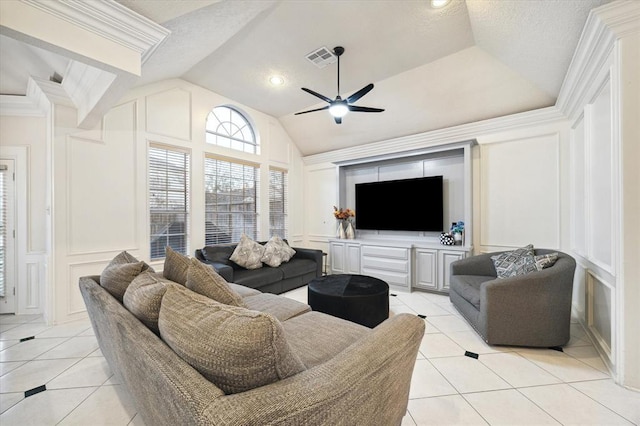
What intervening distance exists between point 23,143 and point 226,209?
2587mm

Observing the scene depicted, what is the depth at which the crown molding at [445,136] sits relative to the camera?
3.64m

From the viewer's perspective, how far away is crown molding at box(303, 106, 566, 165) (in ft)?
11.9

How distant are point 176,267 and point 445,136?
4.27m

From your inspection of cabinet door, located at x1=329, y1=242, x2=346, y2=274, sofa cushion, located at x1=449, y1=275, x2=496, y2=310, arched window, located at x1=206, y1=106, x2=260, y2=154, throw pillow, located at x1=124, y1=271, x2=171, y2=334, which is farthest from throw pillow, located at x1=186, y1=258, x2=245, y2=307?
cabinet door, located at x1=329, y1=242, x2=346, y2=274

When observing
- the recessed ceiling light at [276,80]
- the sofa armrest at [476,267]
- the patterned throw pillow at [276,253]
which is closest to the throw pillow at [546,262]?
the sofa armrest at [476,267]

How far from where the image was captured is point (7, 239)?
3283 mm

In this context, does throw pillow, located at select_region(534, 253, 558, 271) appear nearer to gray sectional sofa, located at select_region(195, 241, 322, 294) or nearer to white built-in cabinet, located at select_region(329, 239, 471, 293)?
white built-in cabinet, located at select_region(329, 239, 471, 293)

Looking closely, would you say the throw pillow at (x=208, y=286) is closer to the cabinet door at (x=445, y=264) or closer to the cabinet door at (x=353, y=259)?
the cabinet door at (x=445, y=264)

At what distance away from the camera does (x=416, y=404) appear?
5.81ft

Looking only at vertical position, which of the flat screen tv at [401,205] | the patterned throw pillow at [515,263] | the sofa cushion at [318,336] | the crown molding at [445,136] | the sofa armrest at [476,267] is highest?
the crown molding at [445,136]

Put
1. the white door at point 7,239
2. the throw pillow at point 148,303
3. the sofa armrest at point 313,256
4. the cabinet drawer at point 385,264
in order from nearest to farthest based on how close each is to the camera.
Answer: the throw pillow at point 148,303 → the white door at point 7,239 → the cabinet drawer at point 385,264 → the sofa armrest at point 313,256

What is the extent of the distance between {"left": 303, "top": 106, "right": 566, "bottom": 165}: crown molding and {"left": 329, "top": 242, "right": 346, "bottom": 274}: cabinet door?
1.73m

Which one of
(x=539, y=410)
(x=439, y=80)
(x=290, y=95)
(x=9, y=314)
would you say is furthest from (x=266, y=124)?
(x=539, y=410)

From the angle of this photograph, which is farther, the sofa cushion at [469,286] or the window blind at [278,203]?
the window blind at [278,203]
